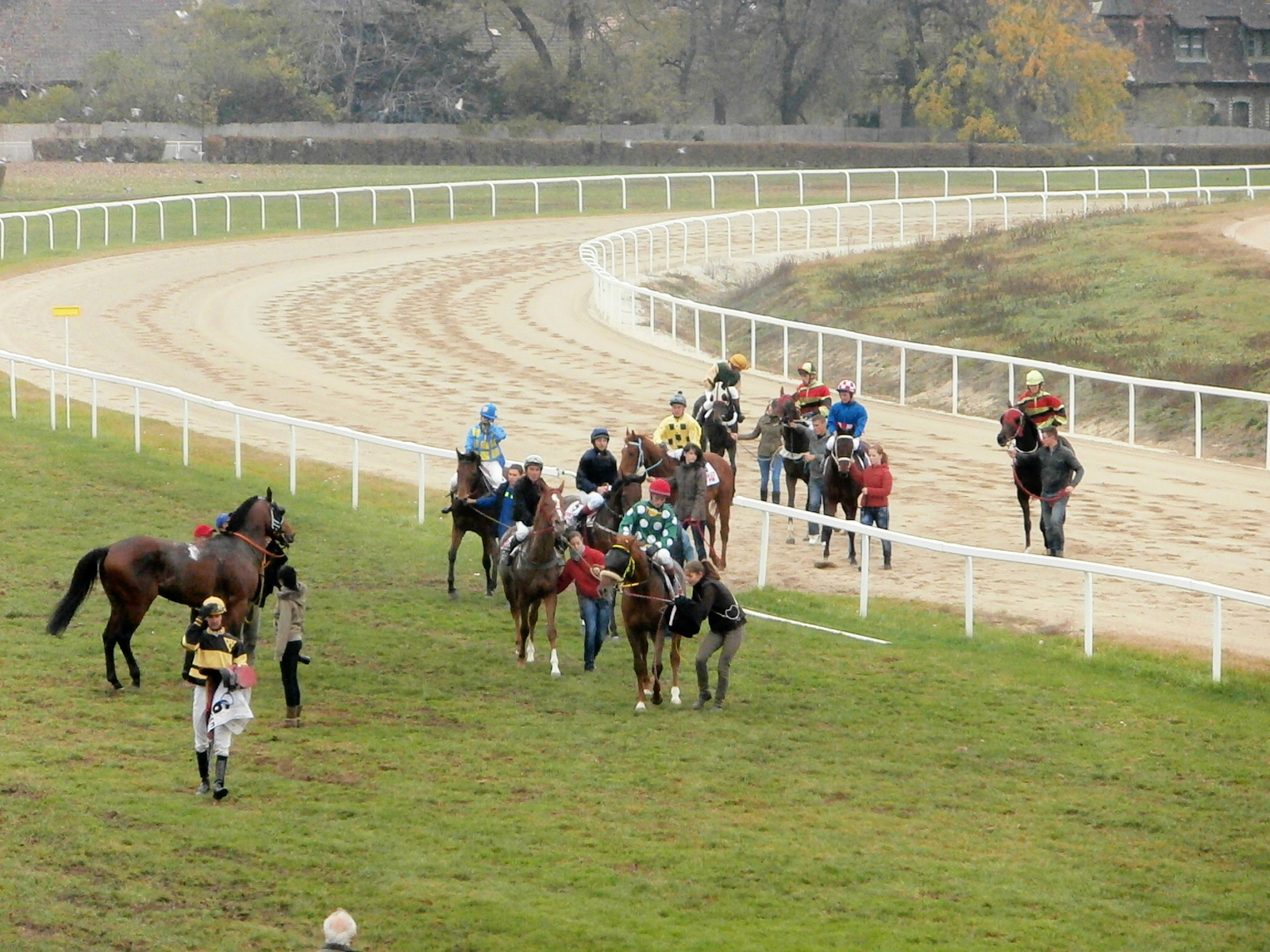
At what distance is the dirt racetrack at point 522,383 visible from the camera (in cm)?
1680

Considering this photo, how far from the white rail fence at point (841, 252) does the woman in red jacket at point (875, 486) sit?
6.58 meters

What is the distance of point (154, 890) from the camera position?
9.62 m

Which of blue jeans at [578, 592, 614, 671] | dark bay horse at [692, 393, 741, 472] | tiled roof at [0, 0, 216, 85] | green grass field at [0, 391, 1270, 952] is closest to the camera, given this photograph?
green grass field at [0, 391, 1270, 952]

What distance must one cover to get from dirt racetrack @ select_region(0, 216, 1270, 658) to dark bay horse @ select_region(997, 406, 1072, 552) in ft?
2.03

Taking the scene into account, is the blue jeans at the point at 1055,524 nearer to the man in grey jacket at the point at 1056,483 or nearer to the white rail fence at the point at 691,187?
the man in grey jacket at the point at 1056,483

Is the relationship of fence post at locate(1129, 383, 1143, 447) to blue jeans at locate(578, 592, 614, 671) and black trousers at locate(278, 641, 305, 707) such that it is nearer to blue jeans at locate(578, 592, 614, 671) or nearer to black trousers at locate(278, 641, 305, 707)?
blue jeans at locate(578, 592, 614, 671)

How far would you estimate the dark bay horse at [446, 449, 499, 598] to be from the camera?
14984mm

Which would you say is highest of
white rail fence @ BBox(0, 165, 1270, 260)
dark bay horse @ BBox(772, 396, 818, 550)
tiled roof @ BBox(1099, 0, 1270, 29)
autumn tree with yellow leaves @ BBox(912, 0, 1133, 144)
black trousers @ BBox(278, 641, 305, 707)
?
tiled roof @ BBox(1099, 0, 1270, 29)

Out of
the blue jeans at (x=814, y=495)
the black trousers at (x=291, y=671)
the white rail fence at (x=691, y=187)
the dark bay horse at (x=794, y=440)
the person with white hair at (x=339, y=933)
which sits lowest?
the black trousers at (x=291, y=671)

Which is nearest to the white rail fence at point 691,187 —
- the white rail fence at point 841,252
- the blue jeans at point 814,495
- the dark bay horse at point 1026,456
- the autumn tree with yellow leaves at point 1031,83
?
the white rail fence at point 841,252

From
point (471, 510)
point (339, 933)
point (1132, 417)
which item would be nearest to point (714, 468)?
point (471, 510)

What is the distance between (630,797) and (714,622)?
69.6 inches

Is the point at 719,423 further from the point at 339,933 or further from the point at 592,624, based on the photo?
the point at 339,933

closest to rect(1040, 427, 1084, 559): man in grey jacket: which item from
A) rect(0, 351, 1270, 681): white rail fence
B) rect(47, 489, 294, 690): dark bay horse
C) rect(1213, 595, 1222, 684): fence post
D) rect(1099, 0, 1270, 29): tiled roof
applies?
rect(0, 351, 1270, 681): white rail fence
